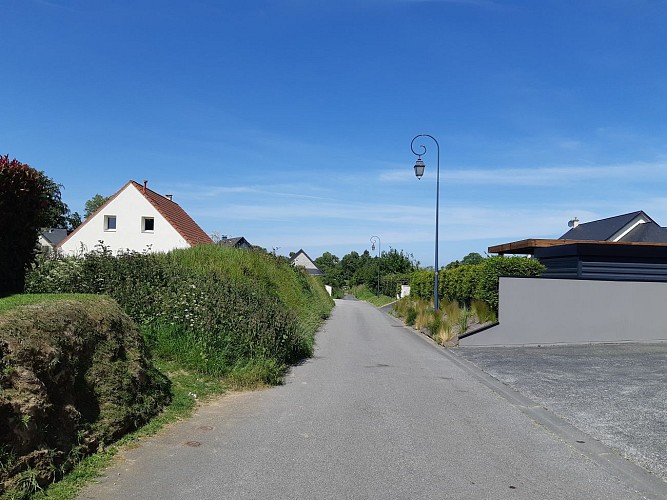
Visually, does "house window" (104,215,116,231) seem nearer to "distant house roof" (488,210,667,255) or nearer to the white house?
the white house

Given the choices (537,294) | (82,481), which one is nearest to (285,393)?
(82,481)

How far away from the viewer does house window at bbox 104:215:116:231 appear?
3603 cm

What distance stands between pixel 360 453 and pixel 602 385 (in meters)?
6.30

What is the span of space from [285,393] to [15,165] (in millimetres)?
5066

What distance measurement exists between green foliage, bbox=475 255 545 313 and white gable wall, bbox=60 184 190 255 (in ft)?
74.1

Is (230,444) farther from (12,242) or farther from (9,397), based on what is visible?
(12,242)

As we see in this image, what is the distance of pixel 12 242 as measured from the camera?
23.3 ft

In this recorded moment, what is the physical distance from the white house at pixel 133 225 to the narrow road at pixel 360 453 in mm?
28168

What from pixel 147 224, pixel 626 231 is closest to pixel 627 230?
pixel 626 231

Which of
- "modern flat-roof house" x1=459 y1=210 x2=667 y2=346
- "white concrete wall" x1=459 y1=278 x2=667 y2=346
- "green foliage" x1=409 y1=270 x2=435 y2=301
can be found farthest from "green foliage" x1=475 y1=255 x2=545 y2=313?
"green foliage" x1=409 y1=270 x2=435 y2=301

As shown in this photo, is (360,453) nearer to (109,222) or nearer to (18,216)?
(18,216)

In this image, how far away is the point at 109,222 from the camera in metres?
36.3

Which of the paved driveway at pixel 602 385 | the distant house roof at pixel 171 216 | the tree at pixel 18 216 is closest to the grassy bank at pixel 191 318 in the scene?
the tree at pixel 18 216

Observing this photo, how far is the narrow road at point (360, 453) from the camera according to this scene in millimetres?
4660
